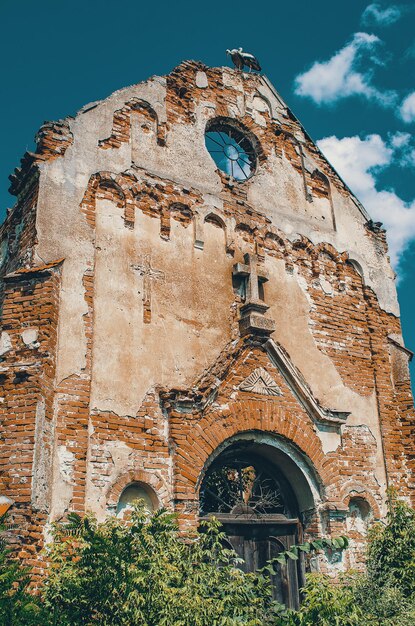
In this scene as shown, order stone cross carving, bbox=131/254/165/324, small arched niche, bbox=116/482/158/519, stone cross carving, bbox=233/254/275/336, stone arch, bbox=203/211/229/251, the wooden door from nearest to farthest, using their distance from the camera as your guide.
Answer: small arched niche, bbox=116/482/158/519 → stone cross carving, bbox=131/254/165/324 → the wooden door → stone cross carving, bbox=233/254/275/336 → stone arch, bbox=203/211/229/251

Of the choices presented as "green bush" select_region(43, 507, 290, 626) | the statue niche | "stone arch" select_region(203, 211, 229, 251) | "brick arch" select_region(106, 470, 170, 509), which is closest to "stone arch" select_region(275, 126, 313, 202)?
"stone arch" select_region(203, 211, 229, 251)

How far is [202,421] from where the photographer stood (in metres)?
9.45

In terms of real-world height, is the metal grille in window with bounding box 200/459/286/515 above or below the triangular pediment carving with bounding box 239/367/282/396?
below

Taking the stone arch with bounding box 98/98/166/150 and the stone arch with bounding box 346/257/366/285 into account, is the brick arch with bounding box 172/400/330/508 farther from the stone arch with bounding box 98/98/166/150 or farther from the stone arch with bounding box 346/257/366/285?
the stone arch with bounding box 98/98/166/150

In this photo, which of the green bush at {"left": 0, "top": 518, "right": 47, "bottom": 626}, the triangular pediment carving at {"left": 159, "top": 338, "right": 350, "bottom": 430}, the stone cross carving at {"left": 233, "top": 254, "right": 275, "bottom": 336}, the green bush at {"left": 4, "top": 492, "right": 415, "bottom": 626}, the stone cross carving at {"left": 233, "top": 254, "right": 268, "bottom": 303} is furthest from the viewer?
the stone cross carving at {"left": 233, "top": 254, "right": 268, "bottom": 303}

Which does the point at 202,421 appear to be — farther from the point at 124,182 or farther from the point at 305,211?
the point at 305,211

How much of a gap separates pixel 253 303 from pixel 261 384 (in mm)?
1197

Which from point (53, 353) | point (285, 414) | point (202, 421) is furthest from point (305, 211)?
point (53, 353)

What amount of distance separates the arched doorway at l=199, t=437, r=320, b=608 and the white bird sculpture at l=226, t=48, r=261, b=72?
695cm

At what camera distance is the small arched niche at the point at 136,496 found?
8695 millimetres

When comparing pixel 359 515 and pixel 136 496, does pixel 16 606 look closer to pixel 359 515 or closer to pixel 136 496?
pixel 136 496

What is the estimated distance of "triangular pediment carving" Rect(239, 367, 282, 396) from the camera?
10.1 meters

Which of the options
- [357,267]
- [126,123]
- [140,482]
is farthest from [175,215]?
[140,482]

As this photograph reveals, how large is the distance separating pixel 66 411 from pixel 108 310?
152cm
